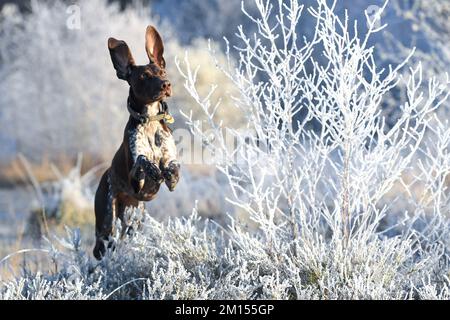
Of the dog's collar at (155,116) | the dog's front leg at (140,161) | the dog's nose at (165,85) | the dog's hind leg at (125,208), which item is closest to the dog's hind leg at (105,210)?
the dog's hind leg at (125,208)

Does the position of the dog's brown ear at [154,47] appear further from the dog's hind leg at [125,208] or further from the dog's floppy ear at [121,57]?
the dog's hind leg at [125,208]

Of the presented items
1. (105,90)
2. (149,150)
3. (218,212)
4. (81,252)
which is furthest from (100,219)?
(105,90)

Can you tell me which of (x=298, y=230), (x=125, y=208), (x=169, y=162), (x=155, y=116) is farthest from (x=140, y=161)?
(x=298, y=230)

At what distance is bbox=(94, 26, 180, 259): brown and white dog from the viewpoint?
3.69m

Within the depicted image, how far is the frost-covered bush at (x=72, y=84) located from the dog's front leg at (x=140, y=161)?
8.16 metres

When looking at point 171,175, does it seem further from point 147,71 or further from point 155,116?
point 147,71

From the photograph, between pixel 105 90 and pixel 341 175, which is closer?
pixel 341 175

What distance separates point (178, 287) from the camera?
12.5ft

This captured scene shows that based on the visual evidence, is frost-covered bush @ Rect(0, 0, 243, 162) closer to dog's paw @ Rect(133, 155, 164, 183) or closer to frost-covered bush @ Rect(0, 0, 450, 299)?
frost-covered bush @ Rect(0, 0, 450, 299)

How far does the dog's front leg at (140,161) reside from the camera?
3.66 meters

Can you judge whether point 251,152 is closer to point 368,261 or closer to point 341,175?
point 341,175

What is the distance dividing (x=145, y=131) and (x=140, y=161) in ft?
0.60

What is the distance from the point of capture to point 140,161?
12.1 ft
